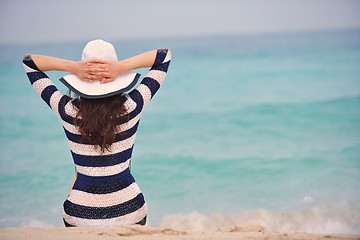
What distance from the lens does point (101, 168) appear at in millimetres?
2146

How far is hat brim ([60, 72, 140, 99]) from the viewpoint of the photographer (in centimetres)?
210

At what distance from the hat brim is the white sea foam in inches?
85.7

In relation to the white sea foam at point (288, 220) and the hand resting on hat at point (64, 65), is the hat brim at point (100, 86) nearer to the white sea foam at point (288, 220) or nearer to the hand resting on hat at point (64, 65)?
the hand resting on hat at point (64, 65)

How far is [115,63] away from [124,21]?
29.9 ft

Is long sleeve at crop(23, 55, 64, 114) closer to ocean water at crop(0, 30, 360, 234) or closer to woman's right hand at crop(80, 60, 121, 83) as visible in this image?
woman's right hand at crop(80, 60, 121, 83)

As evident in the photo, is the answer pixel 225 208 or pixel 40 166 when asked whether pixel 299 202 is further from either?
pixel 40 166

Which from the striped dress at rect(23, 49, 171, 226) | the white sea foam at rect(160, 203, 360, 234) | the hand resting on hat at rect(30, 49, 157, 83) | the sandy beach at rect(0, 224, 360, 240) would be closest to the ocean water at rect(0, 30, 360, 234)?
the white sea foam at rect(160, 203, 360, 234)

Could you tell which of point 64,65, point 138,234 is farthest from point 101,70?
point 138,234

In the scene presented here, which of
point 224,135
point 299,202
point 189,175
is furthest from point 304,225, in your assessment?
point 224,135

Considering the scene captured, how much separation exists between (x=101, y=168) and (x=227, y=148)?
3910 millimetres

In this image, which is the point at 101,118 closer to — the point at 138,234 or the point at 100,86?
the point at 100,86

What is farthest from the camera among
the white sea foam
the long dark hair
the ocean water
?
the ocean water

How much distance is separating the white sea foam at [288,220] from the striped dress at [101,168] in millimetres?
2037

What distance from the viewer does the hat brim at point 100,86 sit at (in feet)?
6.89
